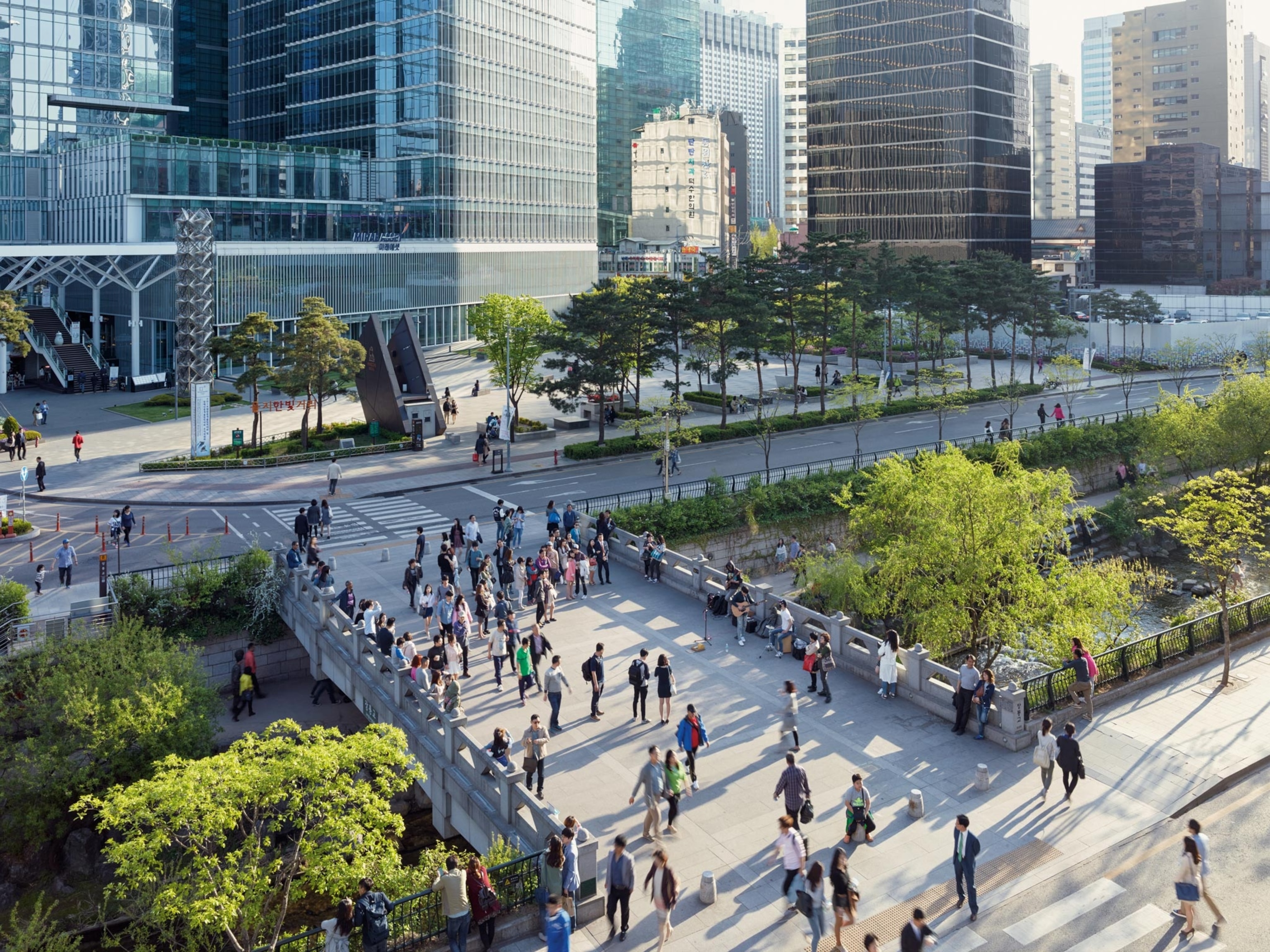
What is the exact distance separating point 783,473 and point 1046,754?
29.1 m

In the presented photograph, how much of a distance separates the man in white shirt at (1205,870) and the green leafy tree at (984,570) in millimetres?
10623

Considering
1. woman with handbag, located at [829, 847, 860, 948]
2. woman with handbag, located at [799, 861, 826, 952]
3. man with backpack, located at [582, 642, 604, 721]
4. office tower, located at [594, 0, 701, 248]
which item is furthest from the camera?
office tower, located at [594, 0, 701, 248]

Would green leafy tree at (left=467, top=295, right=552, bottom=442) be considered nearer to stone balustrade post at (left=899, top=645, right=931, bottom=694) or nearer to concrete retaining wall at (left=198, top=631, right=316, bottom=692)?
concrete retaining wall at (left=198, top=631, right=316, bottom=692)

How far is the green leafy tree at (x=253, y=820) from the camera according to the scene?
55.5 feet

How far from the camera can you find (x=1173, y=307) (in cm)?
10919

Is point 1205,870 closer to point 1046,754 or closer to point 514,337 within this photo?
point 1046,754

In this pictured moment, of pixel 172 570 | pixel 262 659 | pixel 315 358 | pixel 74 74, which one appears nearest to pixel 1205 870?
pixel 262 659

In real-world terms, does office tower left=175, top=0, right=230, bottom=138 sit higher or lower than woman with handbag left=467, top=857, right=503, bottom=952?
higher

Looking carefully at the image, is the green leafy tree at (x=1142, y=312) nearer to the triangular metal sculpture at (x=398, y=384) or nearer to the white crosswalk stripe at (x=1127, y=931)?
the triangular metal sculpture at (x=398, y=384)

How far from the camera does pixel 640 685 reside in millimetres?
23828

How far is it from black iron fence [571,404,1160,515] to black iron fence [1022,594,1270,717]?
9.47 m

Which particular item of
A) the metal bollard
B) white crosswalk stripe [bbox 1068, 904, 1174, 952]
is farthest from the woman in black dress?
white crosswalk stripe [bbox 1068, 904, 1174, 952]

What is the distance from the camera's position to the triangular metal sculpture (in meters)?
58.7

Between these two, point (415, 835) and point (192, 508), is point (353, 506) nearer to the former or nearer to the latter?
point (192, 508)
